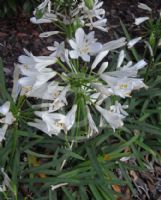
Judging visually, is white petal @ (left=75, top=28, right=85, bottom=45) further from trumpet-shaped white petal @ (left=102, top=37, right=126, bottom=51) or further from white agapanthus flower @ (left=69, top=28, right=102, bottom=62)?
trumpet-shaped white petal @ (left=102, top=37, right=126, bottom=51)

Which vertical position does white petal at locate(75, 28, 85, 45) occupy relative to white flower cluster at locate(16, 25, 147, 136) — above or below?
above

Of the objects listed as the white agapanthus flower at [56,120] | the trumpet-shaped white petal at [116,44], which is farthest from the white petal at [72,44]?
the white agapanthus flower at [56,120]

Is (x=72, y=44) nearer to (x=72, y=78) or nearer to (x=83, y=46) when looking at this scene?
(x=83, y=46)

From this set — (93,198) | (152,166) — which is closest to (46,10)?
(93,198)

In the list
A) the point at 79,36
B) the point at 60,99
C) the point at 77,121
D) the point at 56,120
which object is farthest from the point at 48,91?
the point at 77,121

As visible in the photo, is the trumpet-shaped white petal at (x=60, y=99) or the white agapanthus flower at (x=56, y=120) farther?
the white agapanthus flower at (x=56, y=120)

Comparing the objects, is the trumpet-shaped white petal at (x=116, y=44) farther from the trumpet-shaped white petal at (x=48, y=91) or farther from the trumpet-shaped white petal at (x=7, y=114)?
the trumpet-shaped white petal at (x=7, y=114)

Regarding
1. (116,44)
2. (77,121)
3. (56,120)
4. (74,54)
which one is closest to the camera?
(74,54)

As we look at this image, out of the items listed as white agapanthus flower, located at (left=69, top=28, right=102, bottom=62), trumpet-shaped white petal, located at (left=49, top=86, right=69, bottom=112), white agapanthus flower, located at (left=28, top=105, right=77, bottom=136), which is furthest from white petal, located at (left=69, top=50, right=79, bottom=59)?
white agapanthus flower, located at (left=28, top=105, right=77, bottom=136)
